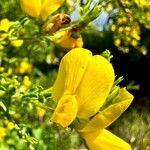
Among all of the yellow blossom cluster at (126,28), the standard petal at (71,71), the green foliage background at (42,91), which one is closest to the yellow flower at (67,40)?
the green foliage background at (42,91)

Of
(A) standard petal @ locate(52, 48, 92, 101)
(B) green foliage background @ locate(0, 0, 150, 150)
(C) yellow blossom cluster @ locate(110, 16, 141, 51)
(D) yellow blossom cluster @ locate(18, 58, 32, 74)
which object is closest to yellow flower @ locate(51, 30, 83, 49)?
(B) green foliage background @ locate(0, 0, 150, 150)

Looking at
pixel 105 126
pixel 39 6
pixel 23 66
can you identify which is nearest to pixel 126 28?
pixel 23 66

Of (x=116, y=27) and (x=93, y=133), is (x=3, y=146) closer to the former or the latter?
(x=116, y=27)

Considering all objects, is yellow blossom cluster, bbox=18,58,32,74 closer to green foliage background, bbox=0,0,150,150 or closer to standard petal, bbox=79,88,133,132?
green foliage background, bbox=0,0,150,150

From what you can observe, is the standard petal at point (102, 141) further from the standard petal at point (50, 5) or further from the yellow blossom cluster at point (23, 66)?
the yellow blossom cluster at point (23, 66)

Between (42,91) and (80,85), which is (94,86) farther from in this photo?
(42,91)
